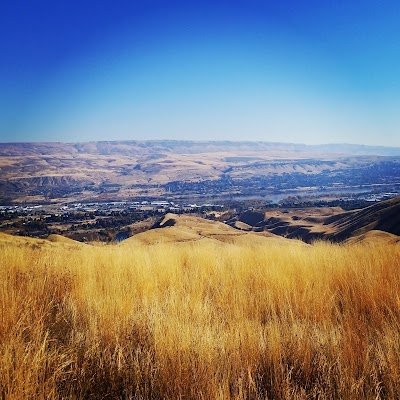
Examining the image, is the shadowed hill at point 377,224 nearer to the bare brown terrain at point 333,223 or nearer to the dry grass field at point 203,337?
the bare brown terrain at point 333,223

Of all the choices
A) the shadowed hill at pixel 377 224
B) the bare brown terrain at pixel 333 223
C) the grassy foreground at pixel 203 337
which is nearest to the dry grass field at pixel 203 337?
the grassy foreground at pixel 203 337

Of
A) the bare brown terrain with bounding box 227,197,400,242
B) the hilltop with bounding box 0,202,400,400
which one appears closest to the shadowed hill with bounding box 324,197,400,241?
the bare brown terrain with bounding box 227,197,400,242

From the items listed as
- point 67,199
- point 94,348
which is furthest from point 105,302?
point 67,199

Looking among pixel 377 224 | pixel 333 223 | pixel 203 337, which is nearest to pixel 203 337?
pixel 203 337

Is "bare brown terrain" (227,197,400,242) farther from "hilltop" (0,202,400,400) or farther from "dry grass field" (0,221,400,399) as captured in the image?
"dry grass field" (0,221,400,399)

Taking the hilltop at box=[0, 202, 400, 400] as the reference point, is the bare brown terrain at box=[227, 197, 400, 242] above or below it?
below

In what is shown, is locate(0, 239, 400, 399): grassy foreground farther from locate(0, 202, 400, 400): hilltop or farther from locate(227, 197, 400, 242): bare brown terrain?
locate(227, 197, 400, 242): bare brown terrain

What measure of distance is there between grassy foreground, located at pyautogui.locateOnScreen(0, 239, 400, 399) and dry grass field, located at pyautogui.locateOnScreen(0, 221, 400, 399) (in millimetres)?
12

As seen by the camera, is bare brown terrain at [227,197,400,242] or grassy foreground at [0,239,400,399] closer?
grassy foreground at [0,239,400,399]

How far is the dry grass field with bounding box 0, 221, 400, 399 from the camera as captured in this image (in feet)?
8.10

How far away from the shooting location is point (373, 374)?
8.46ft

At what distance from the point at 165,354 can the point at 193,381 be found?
1.27ft

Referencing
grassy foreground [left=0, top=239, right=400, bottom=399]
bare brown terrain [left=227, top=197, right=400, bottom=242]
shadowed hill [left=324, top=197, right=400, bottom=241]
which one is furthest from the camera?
bare brown terrain [left=227, top=197, right=400, bottom=242]

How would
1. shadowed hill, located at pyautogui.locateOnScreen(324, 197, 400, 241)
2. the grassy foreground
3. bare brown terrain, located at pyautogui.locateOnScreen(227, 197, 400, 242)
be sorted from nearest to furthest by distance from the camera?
the grassy foreground → shadowed hill, located at pyautogui.locateOnScreen(324, 197, 400, 241) → bare brown terrain, located at pyautogui.locateOnScreen(227, 197, 400, 242)
